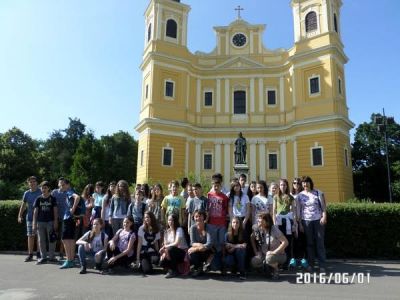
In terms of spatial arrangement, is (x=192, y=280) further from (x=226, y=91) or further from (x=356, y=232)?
(x=226, y=91)

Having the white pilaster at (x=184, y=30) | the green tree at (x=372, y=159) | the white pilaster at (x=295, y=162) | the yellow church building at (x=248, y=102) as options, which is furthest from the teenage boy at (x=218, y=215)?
the green tree at (x=372, y=159)

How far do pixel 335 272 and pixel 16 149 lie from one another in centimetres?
3861

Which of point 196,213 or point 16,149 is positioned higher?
point 16,149

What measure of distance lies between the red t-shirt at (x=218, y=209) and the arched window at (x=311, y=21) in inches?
900

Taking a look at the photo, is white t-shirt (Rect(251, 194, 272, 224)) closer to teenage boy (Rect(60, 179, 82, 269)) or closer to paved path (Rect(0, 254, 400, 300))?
paved path (Rect(0, 254, 400, 300))

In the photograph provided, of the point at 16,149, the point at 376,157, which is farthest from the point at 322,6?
the point at 16,149

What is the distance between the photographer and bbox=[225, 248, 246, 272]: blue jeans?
6.61 m

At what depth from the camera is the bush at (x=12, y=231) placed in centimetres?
1012

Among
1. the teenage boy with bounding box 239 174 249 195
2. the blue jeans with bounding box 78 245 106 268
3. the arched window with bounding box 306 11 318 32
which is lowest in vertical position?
the blue jeans with bounding box 78 245 106 268

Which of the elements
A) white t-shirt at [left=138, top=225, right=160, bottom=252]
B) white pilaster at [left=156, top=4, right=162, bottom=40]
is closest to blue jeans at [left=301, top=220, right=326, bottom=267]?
white t-shirt at [left=138, top=225, right=160, bottom=252]

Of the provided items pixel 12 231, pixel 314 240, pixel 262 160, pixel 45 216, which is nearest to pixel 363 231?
pixel 314 240

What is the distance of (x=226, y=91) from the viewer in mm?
28438

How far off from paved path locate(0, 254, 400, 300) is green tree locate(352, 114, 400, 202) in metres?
29.0

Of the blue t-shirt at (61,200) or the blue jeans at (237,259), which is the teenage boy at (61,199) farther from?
the blue jeans at (237,259)
